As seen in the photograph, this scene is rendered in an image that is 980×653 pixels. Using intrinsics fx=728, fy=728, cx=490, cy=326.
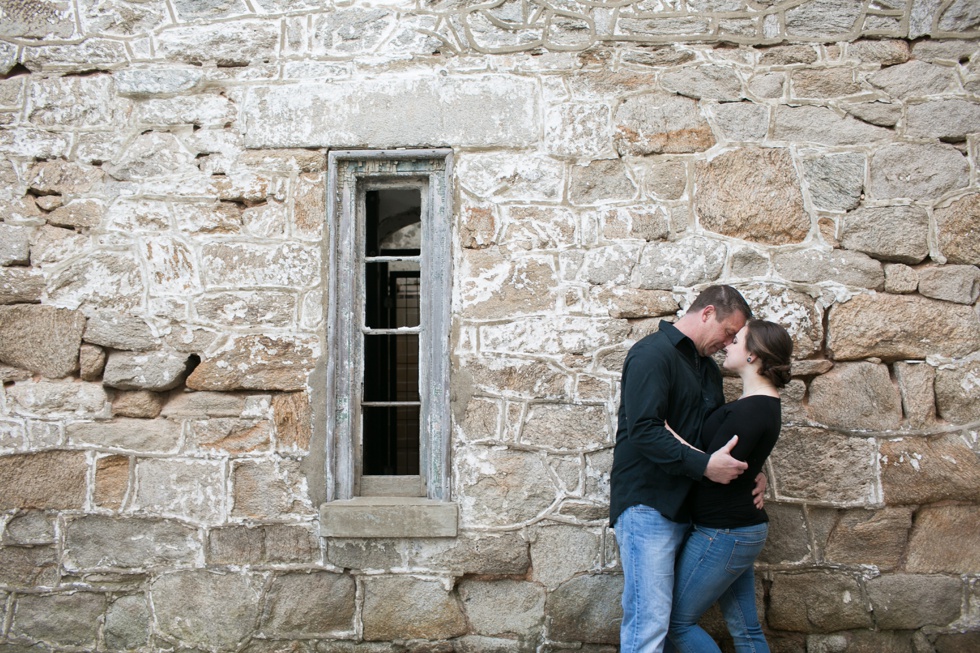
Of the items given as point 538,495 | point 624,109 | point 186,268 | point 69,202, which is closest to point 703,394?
point 538,495

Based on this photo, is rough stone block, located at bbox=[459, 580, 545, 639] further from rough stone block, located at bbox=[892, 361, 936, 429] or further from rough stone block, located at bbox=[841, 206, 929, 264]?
rough stone block, located at bbox=[841, 206, 929, 264]

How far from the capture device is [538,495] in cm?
349

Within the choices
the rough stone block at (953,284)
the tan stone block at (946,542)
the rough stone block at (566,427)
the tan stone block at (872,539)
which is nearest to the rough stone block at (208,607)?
the rough stone block at (566,427)

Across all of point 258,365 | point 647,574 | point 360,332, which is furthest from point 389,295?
point 647,574

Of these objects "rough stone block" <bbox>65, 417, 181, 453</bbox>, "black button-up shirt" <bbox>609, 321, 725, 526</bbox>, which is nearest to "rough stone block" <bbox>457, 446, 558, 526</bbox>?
"black button-up shirt" <bbox>609, 321, 725, 526</bbox>

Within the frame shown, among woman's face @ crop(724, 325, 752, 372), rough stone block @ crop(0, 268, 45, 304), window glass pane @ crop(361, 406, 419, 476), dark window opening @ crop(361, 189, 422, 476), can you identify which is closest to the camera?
woman's face @ crop(724, 325, 752, 372)

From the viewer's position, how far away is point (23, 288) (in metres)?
3.64

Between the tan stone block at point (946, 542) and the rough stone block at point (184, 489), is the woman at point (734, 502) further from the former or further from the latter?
the rough stone block at point (184, 489)

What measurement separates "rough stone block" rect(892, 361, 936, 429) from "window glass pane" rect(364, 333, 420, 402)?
2.61 meters

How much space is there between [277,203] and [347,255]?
43cm

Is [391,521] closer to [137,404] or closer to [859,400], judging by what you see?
[137,404]

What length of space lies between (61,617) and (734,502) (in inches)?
126

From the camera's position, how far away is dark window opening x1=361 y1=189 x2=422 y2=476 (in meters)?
3.93

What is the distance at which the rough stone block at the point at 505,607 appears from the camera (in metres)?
3.47
